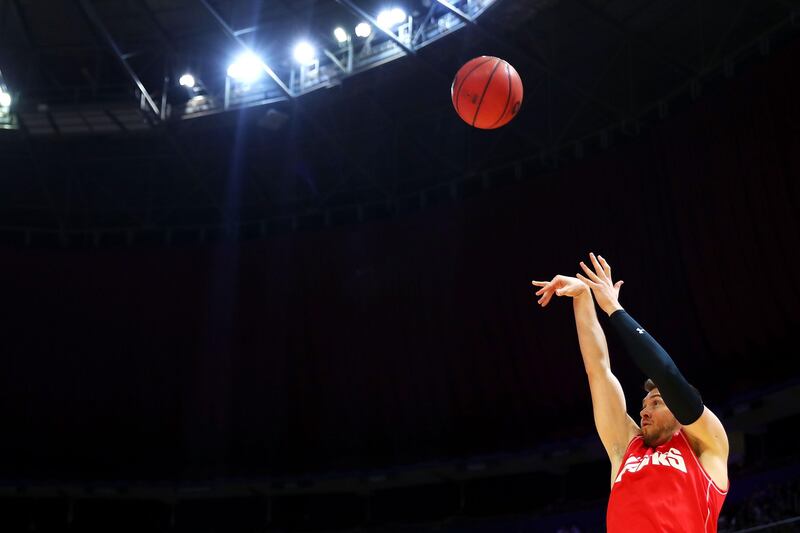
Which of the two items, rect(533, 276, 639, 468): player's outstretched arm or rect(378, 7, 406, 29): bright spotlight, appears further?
rect(378, 7, 406, 29): bright spotlight

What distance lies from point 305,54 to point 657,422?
1718cm

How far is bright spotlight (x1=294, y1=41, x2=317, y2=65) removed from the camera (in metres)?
20.3

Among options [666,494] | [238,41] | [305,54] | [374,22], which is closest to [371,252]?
[305,54]

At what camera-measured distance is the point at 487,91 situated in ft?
37.4

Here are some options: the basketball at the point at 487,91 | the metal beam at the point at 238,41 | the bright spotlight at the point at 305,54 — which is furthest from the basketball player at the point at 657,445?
the bright spotlight at the point at 305,54

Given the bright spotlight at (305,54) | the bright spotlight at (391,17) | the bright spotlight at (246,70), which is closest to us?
the bright spotlight at (391,17)

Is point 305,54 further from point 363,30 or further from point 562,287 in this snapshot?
point 562,287

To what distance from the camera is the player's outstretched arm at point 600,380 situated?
448 cm

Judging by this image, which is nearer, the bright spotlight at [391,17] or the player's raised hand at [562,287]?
the player's raised hand at [562,287]

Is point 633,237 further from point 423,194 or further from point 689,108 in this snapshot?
point 423,194

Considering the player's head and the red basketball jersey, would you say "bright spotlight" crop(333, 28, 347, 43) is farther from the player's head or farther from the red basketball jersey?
the red basketball jersey

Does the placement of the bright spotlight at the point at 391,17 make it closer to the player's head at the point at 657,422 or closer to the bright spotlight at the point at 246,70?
the bright spotlight at the point at 246,70

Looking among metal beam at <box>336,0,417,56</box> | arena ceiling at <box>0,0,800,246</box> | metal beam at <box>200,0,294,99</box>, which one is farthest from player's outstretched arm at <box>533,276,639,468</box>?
metal beam at <box>200,0,294,99</box>

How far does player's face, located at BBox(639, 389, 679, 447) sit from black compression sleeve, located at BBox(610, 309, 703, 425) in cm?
27
